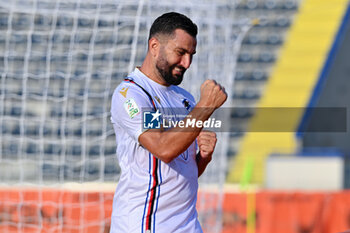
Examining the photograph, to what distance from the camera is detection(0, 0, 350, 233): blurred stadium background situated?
231 inches

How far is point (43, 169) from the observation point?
24.1 ft

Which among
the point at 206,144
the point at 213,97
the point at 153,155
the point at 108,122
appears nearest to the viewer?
the point at 213,97

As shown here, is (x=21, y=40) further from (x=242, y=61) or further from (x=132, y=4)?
(x=242, y=61)

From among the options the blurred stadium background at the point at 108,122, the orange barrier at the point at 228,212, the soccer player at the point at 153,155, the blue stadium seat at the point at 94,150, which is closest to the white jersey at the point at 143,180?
the soccer player at the point at 153,155

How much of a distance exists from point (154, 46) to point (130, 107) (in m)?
0.27

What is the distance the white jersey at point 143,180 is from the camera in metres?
2.40

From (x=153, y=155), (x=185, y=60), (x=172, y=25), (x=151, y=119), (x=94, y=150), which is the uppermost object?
(x=172, y=25)

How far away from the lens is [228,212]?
24.4ft

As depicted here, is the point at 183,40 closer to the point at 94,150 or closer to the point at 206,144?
the point at 206,144

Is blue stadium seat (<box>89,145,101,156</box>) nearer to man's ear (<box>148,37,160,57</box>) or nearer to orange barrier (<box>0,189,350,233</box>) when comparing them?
orange barrier (<box>0,189,350,233</box>)

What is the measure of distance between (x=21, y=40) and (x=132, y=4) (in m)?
A: 1.34

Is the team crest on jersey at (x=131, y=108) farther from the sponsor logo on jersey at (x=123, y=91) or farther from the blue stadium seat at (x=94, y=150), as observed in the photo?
the blue stadium seat at (x=94, y=150)

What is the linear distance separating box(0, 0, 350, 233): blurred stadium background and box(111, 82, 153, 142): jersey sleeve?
289 cm

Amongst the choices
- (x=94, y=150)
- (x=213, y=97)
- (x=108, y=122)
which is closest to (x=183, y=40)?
(x=213, y=97)
